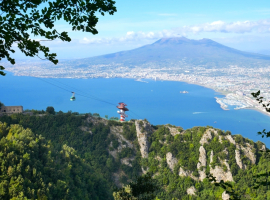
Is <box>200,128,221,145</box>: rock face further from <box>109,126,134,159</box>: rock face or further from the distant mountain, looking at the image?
the distant mountain

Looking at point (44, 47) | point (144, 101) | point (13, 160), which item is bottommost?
point (144, 101)

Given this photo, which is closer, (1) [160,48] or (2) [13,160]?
(2) [13,160]

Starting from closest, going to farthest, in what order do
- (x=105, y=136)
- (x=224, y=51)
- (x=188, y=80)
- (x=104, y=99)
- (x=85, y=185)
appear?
(x=85, y=185) → (x=105, y=136) → (x=104, y=99) → (x=188, y=80) → (x=224, y=51)

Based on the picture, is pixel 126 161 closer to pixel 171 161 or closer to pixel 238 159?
pixel 171 161

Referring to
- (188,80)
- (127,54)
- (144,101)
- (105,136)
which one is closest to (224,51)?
(127,54)

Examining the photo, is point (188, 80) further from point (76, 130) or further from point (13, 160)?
point (13, 160)

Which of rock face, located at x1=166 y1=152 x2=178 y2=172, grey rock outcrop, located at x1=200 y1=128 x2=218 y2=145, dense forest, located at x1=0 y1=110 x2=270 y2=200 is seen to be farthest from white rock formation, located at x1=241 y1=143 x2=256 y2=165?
rock face, located at x1=166 y1=152 x2=178 y2=172

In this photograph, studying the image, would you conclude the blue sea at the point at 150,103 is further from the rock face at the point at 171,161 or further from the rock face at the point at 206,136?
the rock face at the point at 171,161
